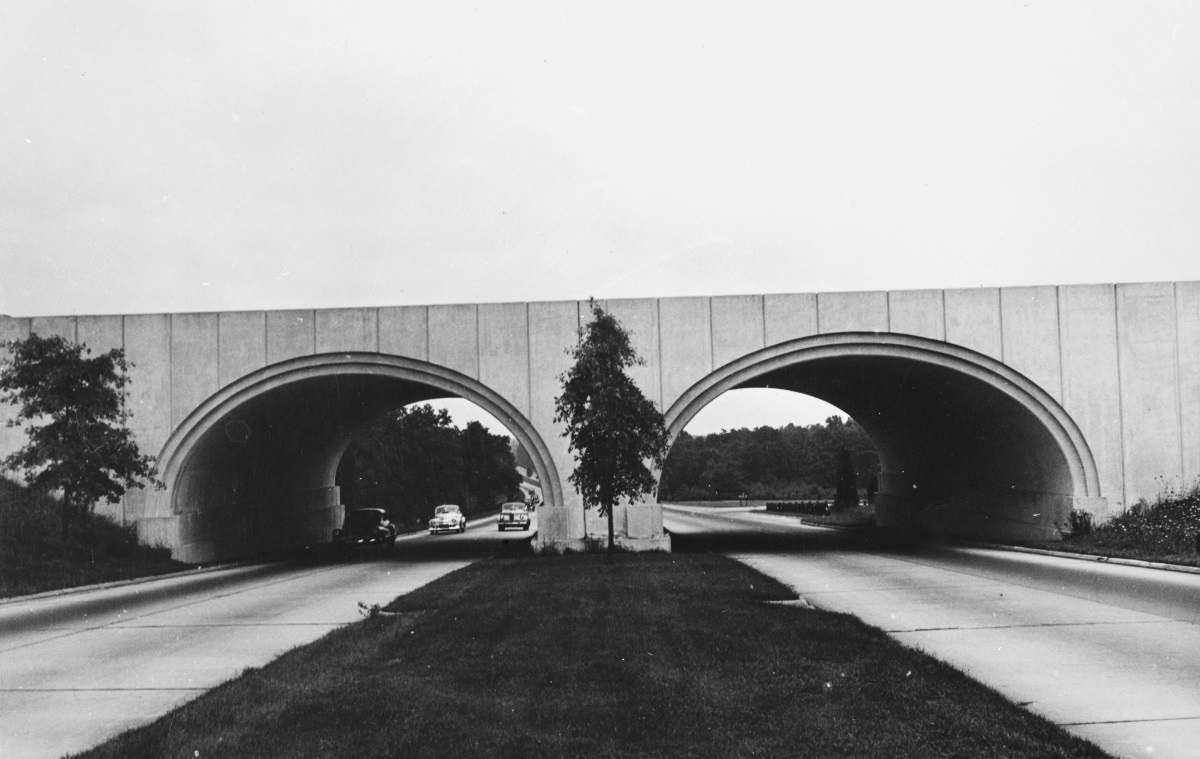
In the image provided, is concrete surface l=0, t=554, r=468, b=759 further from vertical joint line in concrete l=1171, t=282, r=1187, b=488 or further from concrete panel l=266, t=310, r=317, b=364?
vertical joint line in concrete l=1171, t=282, r=1187, b=488

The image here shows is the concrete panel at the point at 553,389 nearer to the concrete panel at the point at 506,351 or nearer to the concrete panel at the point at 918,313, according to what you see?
the concrete panel at the point at 506,351

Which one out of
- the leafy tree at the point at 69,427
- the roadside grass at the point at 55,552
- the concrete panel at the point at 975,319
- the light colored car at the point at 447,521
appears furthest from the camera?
the light colored car at the point at 447,521

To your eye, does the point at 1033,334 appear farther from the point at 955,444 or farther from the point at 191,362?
the point at 191,362

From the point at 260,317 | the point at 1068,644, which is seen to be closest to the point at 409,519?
the point at 260,317

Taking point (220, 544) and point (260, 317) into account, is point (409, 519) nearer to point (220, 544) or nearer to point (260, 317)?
point (220, 544)

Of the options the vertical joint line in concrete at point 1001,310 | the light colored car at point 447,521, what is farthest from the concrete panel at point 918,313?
the light colored car at point 447,521

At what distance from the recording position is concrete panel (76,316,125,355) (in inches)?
978

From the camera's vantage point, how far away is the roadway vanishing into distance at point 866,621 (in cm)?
718

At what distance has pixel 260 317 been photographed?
982 inches

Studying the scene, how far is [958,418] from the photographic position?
28.0 m

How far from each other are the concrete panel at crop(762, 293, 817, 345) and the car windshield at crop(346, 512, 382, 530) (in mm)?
13487

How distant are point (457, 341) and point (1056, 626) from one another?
16.6 meters

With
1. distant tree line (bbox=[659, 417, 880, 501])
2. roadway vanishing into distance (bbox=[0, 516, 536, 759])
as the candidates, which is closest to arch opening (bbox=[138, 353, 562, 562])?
roadway vanishing into distance (bbox=[0, 516, 536, 759])

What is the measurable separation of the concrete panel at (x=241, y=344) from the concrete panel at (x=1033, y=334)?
1803 cm
